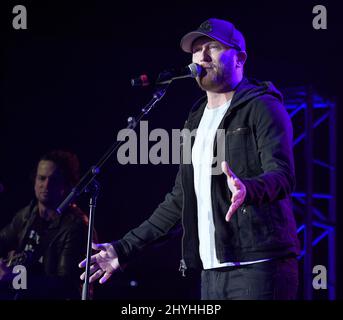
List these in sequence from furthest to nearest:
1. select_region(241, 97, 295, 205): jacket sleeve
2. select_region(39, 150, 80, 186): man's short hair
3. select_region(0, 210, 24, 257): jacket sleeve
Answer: select_region(39, 150, 80, 186): man's short hair
select_region(0, 210, 24, 257): jacket sleeve
select_region(241, 97, 295, 205): jacket sleeve

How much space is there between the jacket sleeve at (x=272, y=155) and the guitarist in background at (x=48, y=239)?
9.72 feet

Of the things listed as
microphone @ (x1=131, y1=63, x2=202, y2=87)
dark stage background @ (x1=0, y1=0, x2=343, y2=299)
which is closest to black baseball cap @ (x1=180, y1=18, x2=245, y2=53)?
microphone @ (x1=131, y1=63, x2=202, y2=87)

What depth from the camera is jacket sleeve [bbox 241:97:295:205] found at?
2.34 meters

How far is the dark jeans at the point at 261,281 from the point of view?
99.8 inches

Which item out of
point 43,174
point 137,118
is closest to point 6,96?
point 43,174

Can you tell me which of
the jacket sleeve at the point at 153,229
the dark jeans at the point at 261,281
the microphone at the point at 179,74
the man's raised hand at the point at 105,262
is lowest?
the dark jeans at the point at 261,281

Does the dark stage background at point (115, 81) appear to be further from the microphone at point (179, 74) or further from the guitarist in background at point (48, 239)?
the microphone at point (179, 74)

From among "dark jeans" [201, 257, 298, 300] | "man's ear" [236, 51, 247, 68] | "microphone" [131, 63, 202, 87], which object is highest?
"man's ear" [236, 51, 247, 68]

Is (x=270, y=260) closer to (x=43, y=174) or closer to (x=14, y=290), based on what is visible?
(x=14, y=290)

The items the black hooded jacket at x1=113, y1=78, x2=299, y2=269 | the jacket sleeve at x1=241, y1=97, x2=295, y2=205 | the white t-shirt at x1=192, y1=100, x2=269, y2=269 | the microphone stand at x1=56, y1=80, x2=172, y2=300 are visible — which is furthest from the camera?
the microphone stand at x1=56, y1=80, x2=172, y2=300

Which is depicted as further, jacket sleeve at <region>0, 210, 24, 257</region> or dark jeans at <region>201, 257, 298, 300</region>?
jacket sleeve at <region>0, 210, 24, 257</region>

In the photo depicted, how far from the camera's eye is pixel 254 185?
2318 mm

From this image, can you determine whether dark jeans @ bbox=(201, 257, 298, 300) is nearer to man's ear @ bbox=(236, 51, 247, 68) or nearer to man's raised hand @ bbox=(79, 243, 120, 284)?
man's raised hand @ bbox=(79, 243, 120, 284)

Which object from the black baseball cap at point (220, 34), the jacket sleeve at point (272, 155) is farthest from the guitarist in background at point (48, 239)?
the jacket sleeve at point (272, 155)
